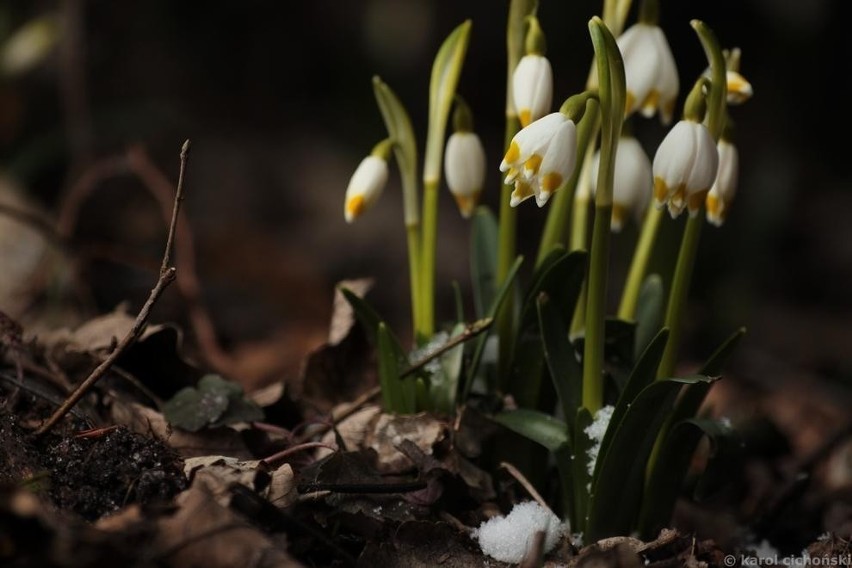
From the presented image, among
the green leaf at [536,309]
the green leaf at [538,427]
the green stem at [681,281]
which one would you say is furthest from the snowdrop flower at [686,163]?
the green leaf at [538,427]

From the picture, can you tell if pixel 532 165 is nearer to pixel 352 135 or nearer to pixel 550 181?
pixel 550 181

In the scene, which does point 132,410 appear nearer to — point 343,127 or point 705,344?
point 705,344

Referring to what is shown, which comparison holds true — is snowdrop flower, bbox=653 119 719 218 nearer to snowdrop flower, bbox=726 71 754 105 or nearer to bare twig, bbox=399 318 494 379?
snowdrop flower, bbox=726 71 754 105

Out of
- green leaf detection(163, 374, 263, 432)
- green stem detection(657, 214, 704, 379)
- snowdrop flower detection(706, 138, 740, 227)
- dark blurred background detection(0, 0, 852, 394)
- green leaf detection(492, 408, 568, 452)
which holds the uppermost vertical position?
snowdrop flower detection(706, 138, 740, 227)

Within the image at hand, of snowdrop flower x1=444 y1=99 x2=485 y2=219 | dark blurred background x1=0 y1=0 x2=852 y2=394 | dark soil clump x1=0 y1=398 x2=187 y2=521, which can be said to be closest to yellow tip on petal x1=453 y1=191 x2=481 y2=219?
snowdrop flower x1=444 y1=99 x2=485 y2=219

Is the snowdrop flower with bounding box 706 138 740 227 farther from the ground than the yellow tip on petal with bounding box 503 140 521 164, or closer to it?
closer to it

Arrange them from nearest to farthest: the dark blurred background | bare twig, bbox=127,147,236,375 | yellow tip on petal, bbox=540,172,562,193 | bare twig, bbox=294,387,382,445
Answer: yellow tip on petal, bbox=540,172,562,193 → bare twig, bbox=294,387,382,445 → bare twig, bbox=127,147,236,375 → the dark blurred background

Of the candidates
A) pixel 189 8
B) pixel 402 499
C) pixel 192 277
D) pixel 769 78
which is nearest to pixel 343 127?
pixel 189 8

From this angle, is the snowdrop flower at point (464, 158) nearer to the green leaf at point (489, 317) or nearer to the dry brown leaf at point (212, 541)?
the green leaf at point (489, 317)
